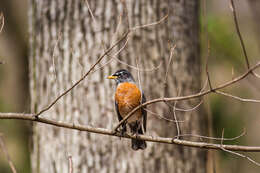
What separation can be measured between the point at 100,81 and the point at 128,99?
0.40 meters

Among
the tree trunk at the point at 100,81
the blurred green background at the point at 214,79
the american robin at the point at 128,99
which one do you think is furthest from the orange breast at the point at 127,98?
the blurred green background at the point at 214,79

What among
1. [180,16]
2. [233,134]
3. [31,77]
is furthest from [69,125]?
[233,134]

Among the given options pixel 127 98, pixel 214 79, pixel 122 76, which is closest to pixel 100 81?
pixel 122 76

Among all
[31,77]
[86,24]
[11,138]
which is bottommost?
[11,138]

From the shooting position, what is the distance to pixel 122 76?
3.72 metres

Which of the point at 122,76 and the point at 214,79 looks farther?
the point at 214,79

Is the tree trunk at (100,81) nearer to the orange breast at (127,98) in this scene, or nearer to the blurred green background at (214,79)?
the orange breast at (127,98)

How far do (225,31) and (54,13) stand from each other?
2.66 m

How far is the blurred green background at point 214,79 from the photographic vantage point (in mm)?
5180

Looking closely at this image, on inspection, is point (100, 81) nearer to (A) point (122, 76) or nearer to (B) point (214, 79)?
(A) point (122, 76)

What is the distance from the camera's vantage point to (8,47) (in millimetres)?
6832

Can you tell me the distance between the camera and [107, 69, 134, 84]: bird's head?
364cm

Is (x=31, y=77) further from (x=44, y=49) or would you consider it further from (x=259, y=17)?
(x=259, y=17)

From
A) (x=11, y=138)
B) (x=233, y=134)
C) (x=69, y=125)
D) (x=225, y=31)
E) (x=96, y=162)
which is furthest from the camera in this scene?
(x=11, y=138)
